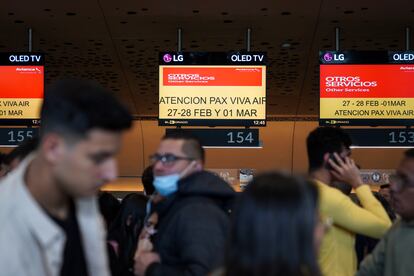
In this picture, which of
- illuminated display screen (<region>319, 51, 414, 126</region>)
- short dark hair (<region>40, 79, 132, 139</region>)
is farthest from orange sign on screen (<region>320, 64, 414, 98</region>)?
short dark hair (<region>40, 79, 132, 139</region>)

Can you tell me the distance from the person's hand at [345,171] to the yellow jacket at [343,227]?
0.55 ft

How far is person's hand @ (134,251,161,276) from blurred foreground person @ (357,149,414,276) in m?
1.00

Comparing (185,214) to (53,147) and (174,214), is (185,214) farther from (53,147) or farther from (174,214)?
(53,147)

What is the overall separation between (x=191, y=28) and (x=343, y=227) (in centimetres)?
466

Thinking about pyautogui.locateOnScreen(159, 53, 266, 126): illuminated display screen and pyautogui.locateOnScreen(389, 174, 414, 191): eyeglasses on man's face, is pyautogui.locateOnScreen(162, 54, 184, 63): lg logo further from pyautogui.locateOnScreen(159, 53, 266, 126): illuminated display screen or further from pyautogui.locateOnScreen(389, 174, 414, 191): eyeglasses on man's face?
pyautogui.locateOnScreen(389, 174, 414, 191): eyeglasses on man's face

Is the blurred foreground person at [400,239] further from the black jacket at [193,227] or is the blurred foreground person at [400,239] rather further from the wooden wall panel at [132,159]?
the wooden wall panel at [132,159]

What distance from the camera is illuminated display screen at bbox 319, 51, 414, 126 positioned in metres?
6.83

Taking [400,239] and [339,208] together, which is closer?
[400,239]

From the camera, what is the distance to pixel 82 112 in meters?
1.71

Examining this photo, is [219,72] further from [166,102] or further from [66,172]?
[66,172]

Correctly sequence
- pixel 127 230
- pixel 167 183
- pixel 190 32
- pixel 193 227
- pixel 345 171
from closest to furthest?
pixel 193 227 → pixel 167 183 → pixel 345 171 → pixel 127 230 → pixel 190 32

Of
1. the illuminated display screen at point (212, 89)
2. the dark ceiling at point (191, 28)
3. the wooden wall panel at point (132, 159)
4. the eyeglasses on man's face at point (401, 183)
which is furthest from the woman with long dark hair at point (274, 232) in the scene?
the wooden wall panel at point (132, 159)

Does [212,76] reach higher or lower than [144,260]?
higher

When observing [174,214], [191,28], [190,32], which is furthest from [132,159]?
[174,214]
